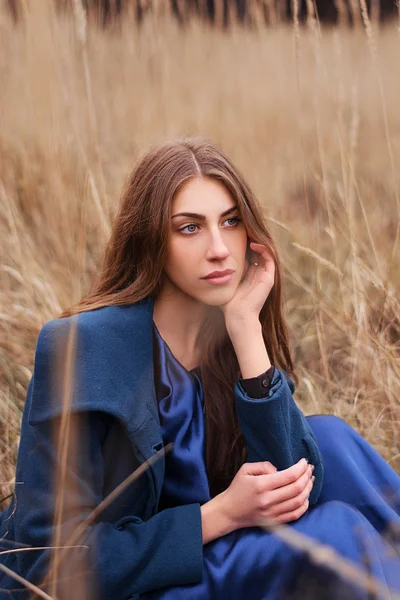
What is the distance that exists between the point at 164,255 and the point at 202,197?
11cm

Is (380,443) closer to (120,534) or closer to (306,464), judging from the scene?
(306,464)

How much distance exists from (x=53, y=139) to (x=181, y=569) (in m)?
1.46

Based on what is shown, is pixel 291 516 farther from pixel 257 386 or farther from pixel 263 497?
pixel 257 386

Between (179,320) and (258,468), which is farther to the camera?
(179,320)

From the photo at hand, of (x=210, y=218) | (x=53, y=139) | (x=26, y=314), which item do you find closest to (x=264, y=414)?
(x=210, y=218)

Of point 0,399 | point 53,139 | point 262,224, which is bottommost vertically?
point 0,399

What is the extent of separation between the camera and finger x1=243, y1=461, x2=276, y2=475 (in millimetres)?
1106

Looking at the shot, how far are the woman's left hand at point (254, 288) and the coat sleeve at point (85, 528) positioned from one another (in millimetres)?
271

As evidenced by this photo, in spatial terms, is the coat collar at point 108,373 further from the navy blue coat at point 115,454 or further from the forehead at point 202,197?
the forehead at point 202,197

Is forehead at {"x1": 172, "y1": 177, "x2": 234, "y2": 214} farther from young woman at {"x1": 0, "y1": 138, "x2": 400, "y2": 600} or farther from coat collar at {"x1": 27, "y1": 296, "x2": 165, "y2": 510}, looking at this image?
coat collar at {"x1": 27, "y1": 296, "x2": 165, "y2": 510}

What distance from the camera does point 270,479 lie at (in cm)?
108

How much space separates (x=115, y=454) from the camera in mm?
1123

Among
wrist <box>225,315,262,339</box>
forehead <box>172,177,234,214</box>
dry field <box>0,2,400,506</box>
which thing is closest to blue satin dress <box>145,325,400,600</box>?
wrist <box>225,315,262,339</box>

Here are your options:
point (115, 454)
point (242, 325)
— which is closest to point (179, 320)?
point (242, 325)
